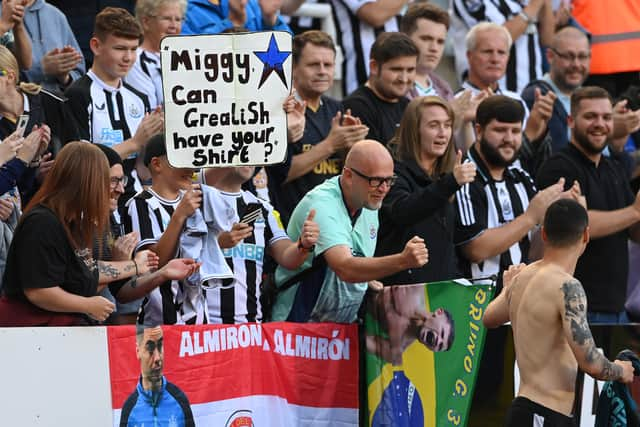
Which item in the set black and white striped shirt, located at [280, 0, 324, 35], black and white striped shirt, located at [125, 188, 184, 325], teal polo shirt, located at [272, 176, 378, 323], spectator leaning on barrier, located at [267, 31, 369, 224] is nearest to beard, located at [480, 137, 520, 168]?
spectator leaning on barrier, located at [267, 31, 369, 224]

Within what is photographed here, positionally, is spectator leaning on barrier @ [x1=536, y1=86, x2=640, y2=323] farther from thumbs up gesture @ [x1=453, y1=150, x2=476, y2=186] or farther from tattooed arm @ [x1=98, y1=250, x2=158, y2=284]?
tattooed arm @ [x1=98, y1=250, x2=158, y2=284]

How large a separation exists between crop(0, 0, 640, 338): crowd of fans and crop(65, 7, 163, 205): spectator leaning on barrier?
1 centimetres

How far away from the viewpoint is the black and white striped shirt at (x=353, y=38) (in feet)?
39.5

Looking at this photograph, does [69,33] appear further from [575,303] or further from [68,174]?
[575,303]

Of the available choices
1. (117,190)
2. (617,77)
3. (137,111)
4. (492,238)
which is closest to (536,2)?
(617,77)

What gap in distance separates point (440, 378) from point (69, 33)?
3878mm

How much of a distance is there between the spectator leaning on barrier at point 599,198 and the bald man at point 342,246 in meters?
2.13

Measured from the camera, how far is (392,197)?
29.6 feet

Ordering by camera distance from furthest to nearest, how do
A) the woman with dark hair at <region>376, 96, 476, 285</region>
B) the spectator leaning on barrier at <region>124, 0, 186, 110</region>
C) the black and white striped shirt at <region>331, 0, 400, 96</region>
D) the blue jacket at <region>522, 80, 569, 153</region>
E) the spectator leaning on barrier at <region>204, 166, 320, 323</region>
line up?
the black and white striped shirt at <region>331, 0, 400, 96</region>, the blue jacket at <region>522, 80, 569, 153</region>, the spectator leaning on barrier at <region>124, 0, 186, 110</region>, the woman with dark hair at <region>376, 96, 476, 285</region>, the spectator leaning on barrier at <region>204, 166, 320, 323</region>

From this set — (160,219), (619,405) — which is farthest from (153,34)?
(619,405)

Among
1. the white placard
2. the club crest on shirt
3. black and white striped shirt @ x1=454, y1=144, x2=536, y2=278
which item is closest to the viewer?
the white placard

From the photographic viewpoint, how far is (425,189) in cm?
870

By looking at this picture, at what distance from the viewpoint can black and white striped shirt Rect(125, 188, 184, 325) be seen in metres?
8.12

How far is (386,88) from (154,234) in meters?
2.79
